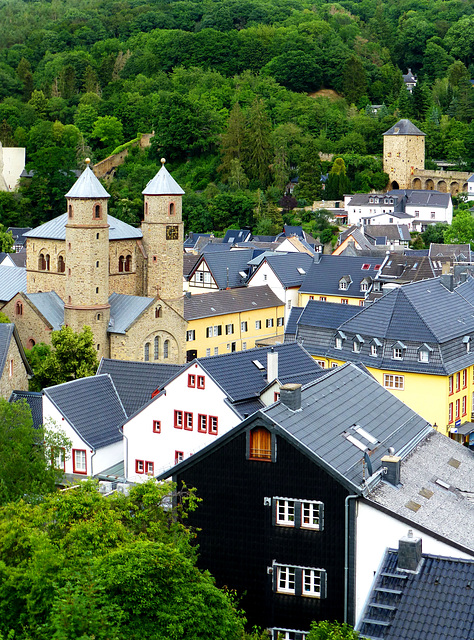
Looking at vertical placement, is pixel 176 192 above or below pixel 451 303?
above

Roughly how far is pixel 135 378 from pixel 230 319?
23821mm

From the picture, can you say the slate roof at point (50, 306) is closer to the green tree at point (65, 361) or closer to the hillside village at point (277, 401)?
the hillside village at point (277, 401)

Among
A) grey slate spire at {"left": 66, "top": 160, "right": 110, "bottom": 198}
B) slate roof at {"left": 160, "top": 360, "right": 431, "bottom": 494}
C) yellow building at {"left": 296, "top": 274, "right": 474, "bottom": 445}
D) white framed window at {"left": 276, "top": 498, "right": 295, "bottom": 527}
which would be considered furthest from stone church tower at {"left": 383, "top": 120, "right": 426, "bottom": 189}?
white framed window at {"left": 276, "top": 498, "right": 295, "bottom": 527}

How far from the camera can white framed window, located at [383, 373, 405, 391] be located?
40.6 metres

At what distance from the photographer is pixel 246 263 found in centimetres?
7100

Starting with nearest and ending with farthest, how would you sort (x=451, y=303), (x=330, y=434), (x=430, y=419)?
1. (x=330, y=434)
2. (x=430, y=419)
3. (x=451, y=303)

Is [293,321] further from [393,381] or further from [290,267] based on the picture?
[290,267]

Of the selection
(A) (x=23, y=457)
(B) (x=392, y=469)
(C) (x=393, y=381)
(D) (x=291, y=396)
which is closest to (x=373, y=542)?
(B) (x=392, y=469)

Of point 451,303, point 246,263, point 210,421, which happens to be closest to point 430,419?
point 451,303

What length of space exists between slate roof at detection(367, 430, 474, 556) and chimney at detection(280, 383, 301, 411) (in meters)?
2.40

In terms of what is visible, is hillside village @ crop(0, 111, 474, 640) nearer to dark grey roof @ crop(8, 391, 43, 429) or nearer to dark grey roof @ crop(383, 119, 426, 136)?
dark grey roof @ crop(8, 391, 43, 429)

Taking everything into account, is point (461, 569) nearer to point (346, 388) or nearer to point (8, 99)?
point (346, 388)

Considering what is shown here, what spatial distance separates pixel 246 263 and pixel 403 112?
52.6 m

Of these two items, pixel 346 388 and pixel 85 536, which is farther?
pixel 346 388
